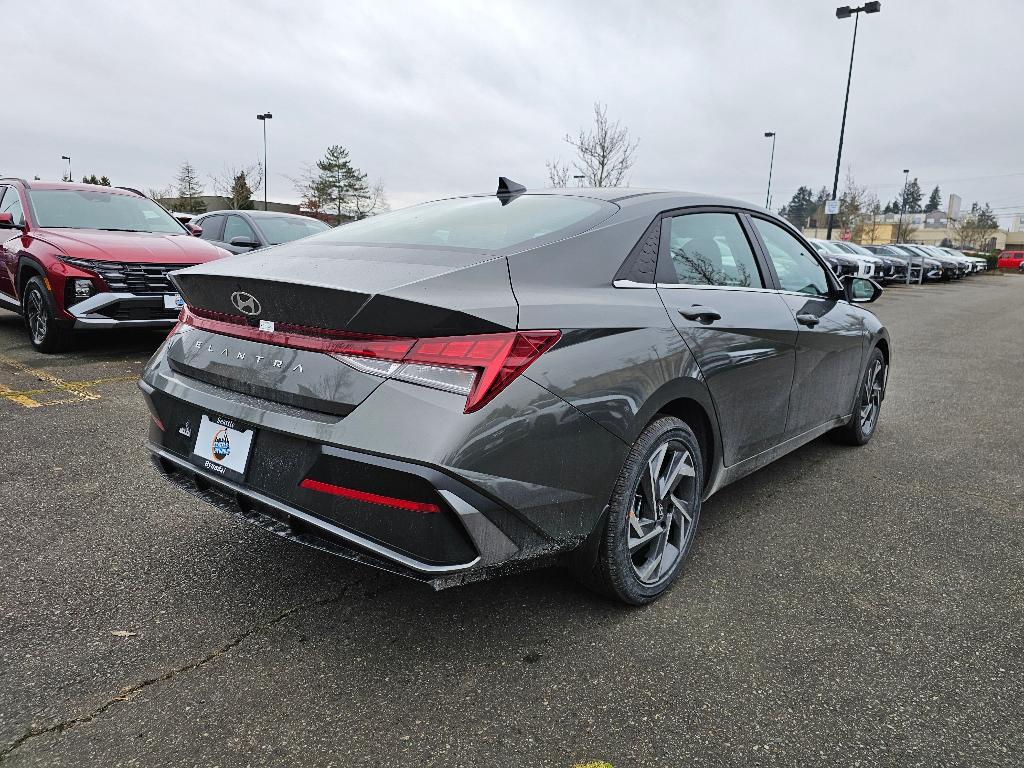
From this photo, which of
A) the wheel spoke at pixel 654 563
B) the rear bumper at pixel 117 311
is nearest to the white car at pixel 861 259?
the rear bumper at pixel 117 311

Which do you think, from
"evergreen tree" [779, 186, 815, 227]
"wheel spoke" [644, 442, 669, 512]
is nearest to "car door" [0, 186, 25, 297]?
"wheel spoke" [644, 442, 669, 512]

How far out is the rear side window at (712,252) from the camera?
2830 mm

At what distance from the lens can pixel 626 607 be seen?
2527 mm

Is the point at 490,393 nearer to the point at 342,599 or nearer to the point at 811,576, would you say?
the point at 342,599

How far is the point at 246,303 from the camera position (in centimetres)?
224

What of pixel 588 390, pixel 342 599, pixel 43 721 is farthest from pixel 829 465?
pixel 43 721

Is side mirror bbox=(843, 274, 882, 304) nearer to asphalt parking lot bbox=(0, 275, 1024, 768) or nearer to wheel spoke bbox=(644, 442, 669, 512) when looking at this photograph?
asphalt parking lot bbox=(0, 275, 1024, 768)

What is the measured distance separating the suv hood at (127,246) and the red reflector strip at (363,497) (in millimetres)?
5225

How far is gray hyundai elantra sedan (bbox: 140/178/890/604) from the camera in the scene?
191 cm

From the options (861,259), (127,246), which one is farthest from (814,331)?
(861,259)

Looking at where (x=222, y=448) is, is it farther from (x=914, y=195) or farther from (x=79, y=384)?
(x=914, y=195)

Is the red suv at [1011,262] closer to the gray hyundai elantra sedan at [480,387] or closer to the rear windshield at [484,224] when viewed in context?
A: the gray hyundai elantra sedan at [480,387]

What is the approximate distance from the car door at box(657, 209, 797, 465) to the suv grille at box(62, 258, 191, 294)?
500 cm

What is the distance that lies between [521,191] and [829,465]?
8.12 feet
